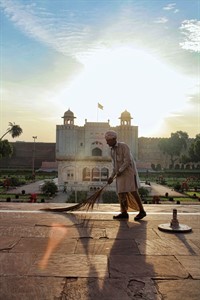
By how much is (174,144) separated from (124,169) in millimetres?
47367

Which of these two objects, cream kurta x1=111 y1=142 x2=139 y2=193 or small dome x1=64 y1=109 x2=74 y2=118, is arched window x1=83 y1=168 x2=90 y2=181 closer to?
small dome x1=64 y1=109 x2=74 y2=118

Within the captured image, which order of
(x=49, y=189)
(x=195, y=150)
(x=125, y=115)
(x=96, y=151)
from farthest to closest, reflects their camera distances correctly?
(x=195, y=150) < (x=96, y=151) < (x=125, y=115) < (x=49, y=189)

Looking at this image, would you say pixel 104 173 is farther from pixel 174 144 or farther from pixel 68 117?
pixel 174 144

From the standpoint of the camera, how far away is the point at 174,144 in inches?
1953

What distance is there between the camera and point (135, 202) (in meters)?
3.39

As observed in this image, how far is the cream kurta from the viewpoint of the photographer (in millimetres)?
3318

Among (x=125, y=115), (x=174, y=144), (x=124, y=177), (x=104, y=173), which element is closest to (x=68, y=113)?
(x=125, y=115)

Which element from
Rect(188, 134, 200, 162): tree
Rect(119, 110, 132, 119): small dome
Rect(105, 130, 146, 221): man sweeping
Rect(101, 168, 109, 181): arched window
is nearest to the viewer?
Rect(105, 130, 146, 221): man sweeping

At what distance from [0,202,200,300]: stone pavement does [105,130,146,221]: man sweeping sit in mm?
175

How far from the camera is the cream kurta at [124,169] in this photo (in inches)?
131

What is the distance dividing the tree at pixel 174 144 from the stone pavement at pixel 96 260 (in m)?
47.3

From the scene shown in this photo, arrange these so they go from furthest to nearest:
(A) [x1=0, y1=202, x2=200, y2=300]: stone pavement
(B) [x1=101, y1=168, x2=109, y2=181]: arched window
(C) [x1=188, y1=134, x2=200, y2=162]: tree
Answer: (C) [x1=188, y1=134, x2=200, y2=162]: tree < (B) [x1=101, y1=168, x2=109, y2=181]: arched window < (A) [x1=0, y1=202, x2=200, y2=300]: stone pavement

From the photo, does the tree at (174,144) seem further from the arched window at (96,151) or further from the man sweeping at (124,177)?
the man sweeping at (124,177)

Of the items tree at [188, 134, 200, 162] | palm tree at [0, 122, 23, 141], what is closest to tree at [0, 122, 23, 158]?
palm tree at [0, 122, 23, 141]
